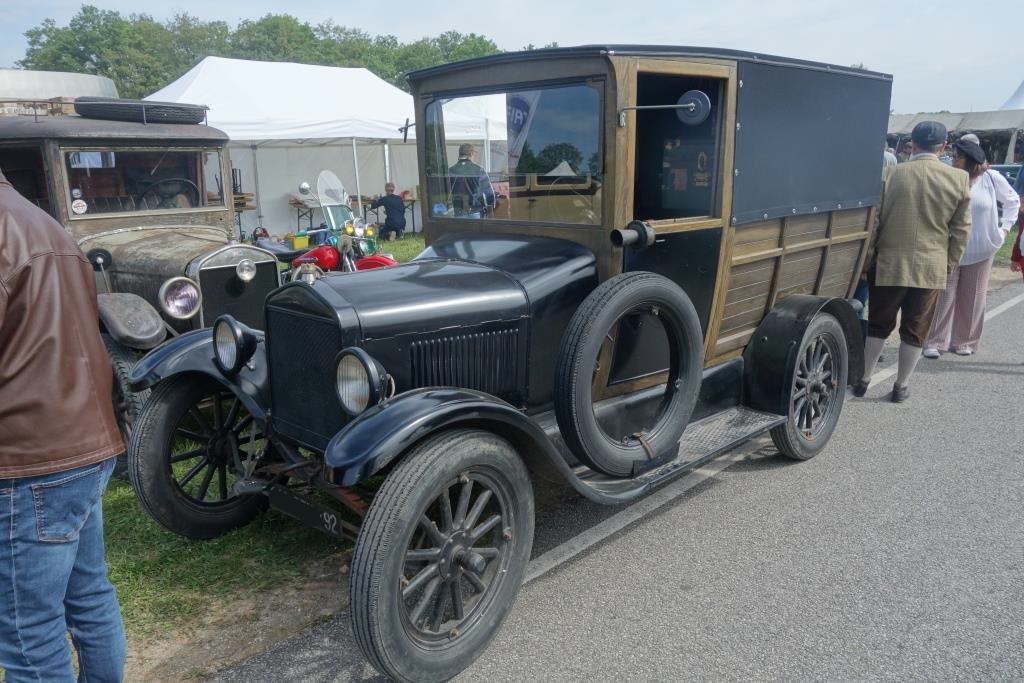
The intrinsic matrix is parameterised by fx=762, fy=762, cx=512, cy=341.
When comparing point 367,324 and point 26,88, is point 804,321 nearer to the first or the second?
point 367,324

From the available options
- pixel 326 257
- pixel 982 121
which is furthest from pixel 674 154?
pixel 982 121

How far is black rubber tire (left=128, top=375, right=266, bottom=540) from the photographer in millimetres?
3080

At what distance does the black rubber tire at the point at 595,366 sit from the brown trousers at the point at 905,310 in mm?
2314

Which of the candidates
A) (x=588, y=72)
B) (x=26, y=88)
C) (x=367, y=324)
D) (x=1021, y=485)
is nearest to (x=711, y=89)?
(x=588, y=72)

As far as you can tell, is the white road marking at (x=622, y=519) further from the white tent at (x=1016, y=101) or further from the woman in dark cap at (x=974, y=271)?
the white tent at (x=1016, y=101)

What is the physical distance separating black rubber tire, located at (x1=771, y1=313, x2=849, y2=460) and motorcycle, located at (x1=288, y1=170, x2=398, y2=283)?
2444 millimetres

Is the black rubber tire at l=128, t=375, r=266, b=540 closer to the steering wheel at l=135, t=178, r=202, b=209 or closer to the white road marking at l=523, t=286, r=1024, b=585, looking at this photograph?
the white road marking at l=523, t=286, r=1024, b=585

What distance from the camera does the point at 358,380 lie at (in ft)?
8.10

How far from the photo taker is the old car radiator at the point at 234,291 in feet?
15.3

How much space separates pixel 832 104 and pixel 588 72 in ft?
5.77

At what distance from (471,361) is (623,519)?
1170 mm

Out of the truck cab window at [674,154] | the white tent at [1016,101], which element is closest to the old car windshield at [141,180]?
the truck cab window at [674,154]

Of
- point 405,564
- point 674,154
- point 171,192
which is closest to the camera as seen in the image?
point 405,564

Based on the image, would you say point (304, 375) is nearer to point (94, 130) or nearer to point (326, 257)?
point (94, 130)
